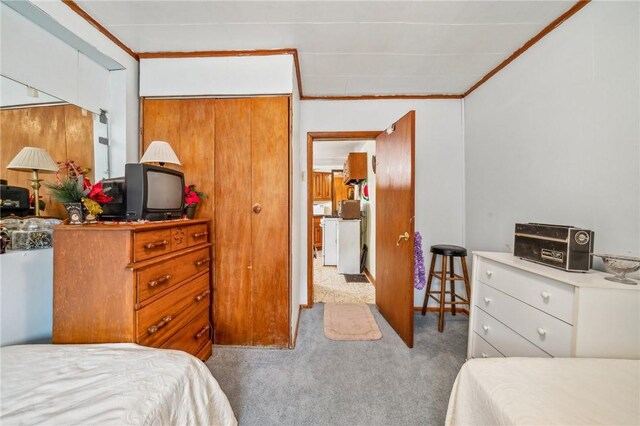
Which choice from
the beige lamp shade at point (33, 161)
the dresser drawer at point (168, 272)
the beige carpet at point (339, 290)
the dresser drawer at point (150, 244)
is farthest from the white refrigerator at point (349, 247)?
the beige lamp shade at point (33, 161)

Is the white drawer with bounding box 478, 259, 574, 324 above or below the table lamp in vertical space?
below

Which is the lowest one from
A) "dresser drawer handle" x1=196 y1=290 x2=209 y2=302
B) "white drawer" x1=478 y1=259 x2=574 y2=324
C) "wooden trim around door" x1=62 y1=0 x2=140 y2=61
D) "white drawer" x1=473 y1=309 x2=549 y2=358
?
"white drawer" x1=473 y1=309 x2=549 y2=358

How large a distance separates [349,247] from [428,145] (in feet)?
7.08

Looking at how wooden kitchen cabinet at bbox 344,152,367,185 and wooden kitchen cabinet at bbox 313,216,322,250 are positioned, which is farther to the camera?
wooden kitchen cabinet at bbox 313,216,322,250

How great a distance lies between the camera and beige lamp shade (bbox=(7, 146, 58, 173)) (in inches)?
45.7

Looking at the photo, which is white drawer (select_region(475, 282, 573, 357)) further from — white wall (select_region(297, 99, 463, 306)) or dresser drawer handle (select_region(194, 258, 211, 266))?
dresser drawer handle (select_region(194, 258, 211, 266))

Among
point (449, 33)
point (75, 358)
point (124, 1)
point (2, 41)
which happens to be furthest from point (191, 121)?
point (449, 33)

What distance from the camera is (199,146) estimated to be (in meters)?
1.85

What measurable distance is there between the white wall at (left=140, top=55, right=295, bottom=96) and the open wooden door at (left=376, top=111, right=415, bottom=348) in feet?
3.60

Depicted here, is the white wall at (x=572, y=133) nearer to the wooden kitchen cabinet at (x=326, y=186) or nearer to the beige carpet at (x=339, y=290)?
the beige carpet at (x=339, y=290)

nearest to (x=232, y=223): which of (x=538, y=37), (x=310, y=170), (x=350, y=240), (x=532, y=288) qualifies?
(x=310, y=170)

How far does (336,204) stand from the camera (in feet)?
20.5

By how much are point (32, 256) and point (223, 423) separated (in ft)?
4.25

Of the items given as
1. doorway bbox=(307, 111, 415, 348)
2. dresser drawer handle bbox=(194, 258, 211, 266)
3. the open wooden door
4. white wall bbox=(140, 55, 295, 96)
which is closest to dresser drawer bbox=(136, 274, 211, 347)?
dresser drawer handle bbox=(194, 258, 211, 266)
